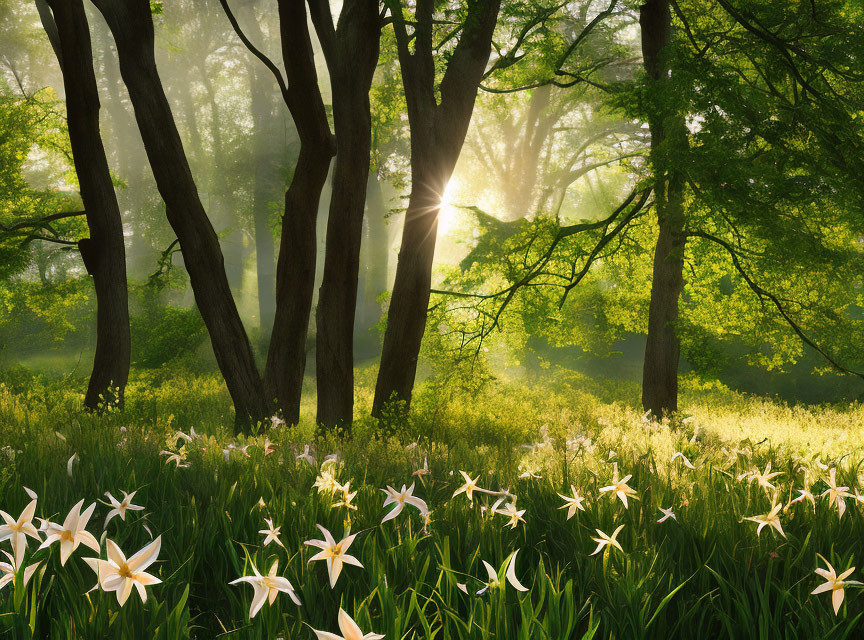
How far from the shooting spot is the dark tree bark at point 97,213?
26.1 feet

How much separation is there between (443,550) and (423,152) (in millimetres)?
7191

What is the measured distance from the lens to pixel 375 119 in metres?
11.9

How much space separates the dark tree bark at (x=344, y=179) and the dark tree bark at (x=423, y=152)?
1.93ft

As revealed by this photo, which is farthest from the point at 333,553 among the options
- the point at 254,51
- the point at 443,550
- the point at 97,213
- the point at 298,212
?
the point at 97,213

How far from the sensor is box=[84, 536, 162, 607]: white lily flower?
3.76ft

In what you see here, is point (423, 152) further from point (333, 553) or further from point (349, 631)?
point (349, 631)

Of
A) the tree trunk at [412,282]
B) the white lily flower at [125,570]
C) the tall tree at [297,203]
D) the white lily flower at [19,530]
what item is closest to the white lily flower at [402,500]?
the white lily flower at [125,570]

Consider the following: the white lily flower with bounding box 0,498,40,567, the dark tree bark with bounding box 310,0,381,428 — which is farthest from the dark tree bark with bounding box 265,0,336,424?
the white lily flower with bounding box 0,498,40,567

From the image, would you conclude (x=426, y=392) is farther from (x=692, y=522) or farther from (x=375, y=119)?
(x=692, y=522)

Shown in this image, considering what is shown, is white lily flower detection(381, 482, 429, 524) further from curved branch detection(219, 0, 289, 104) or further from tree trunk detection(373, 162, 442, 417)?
tree trunk detection(373, 162, 442, 417)

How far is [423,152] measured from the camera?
822cm

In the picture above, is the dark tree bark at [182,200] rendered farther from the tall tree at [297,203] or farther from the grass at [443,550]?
the grass at [443,550]

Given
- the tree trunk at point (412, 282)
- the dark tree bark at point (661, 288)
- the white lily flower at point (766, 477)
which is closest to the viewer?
the white lily flower at point (766, 477)

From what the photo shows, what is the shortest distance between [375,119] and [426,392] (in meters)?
5.83
